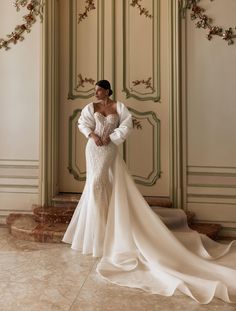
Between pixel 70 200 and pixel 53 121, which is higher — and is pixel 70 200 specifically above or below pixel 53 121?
below

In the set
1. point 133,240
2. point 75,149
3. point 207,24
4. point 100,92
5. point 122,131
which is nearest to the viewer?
point 133,240

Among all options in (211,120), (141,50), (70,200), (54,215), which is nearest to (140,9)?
(141,50)

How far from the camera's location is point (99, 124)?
3.17 metres

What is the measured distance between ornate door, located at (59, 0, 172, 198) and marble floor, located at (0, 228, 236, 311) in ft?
4.20

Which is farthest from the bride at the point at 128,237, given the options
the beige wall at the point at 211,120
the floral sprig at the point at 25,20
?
the floral sprig at the point at 25,20

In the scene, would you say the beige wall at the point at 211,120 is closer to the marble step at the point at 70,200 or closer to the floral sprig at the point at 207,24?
the floral sprig at the point at 207,24

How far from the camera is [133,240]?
2832 mm

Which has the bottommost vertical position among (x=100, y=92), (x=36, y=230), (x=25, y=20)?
(x=36, y=230)

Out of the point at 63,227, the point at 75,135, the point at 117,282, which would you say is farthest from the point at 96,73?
the point at 117,282

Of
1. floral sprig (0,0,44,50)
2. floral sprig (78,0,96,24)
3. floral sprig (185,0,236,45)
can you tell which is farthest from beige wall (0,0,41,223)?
floral sprig (185,0,236,45)

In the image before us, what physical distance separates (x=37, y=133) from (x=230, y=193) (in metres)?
2.03

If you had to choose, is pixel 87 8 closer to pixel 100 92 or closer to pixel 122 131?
pixel 100 92

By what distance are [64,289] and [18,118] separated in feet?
7.16

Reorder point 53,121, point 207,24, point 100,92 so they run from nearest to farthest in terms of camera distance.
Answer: point 100,92 → point 207,24 → point 53,121
